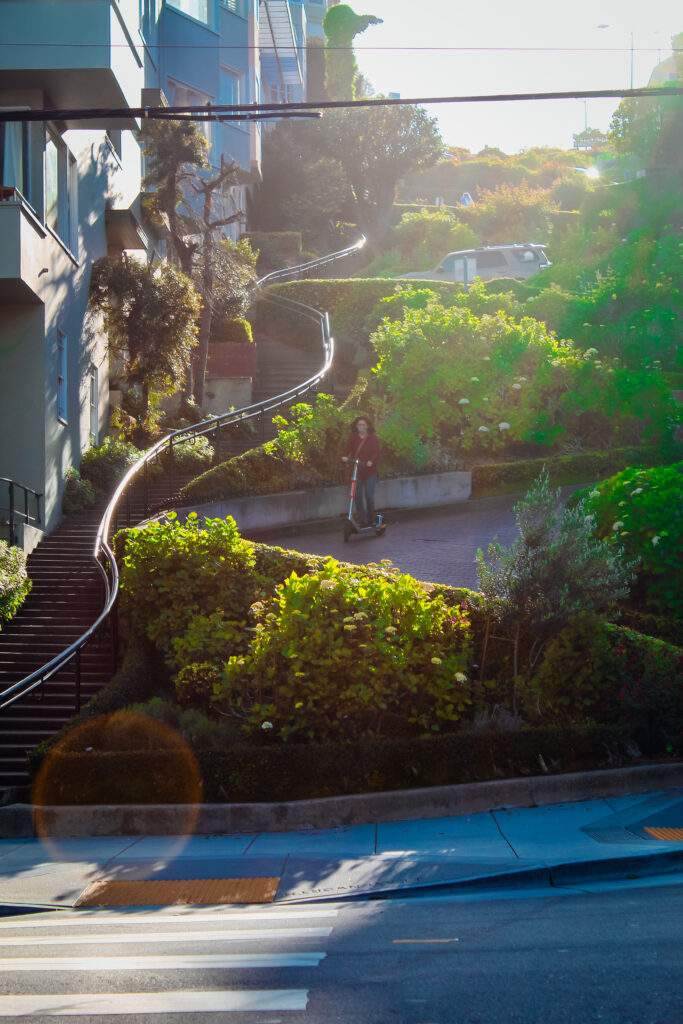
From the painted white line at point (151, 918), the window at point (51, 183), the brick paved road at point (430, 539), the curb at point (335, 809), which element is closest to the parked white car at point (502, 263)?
the brick paved road at point (430, 539)

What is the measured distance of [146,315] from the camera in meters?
20.3

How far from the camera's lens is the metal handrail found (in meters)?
10.5

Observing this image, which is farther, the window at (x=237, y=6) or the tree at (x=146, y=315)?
the window at (x=237, y=6)

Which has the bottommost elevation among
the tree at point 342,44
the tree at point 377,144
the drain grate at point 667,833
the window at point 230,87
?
the drain grate at point 667,833

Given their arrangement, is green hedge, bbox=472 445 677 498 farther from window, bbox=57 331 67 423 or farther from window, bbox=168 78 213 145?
window, bbox=168 78 213 145

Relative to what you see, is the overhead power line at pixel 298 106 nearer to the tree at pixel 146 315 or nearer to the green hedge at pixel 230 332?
the tree at pixel 146 315

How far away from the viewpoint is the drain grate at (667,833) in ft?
26.2

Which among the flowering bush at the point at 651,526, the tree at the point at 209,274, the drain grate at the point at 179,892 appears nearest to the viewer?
the drain grate at the point at 179,892

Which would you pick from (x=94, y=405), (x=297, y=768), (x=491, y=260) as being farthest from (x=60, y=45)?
(x=491, y=260)

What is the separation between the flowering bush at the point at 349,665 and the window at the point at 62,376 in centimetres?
842

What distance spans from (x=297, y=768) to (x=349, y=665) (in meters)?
1.10

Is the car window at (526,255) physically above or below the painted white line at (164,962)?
above

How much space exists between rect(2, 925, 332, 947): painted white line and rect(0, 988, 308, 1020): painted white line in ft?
3.07

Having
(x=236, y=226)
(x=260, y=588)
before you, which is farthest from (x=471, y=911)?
(x=236, y=226)
